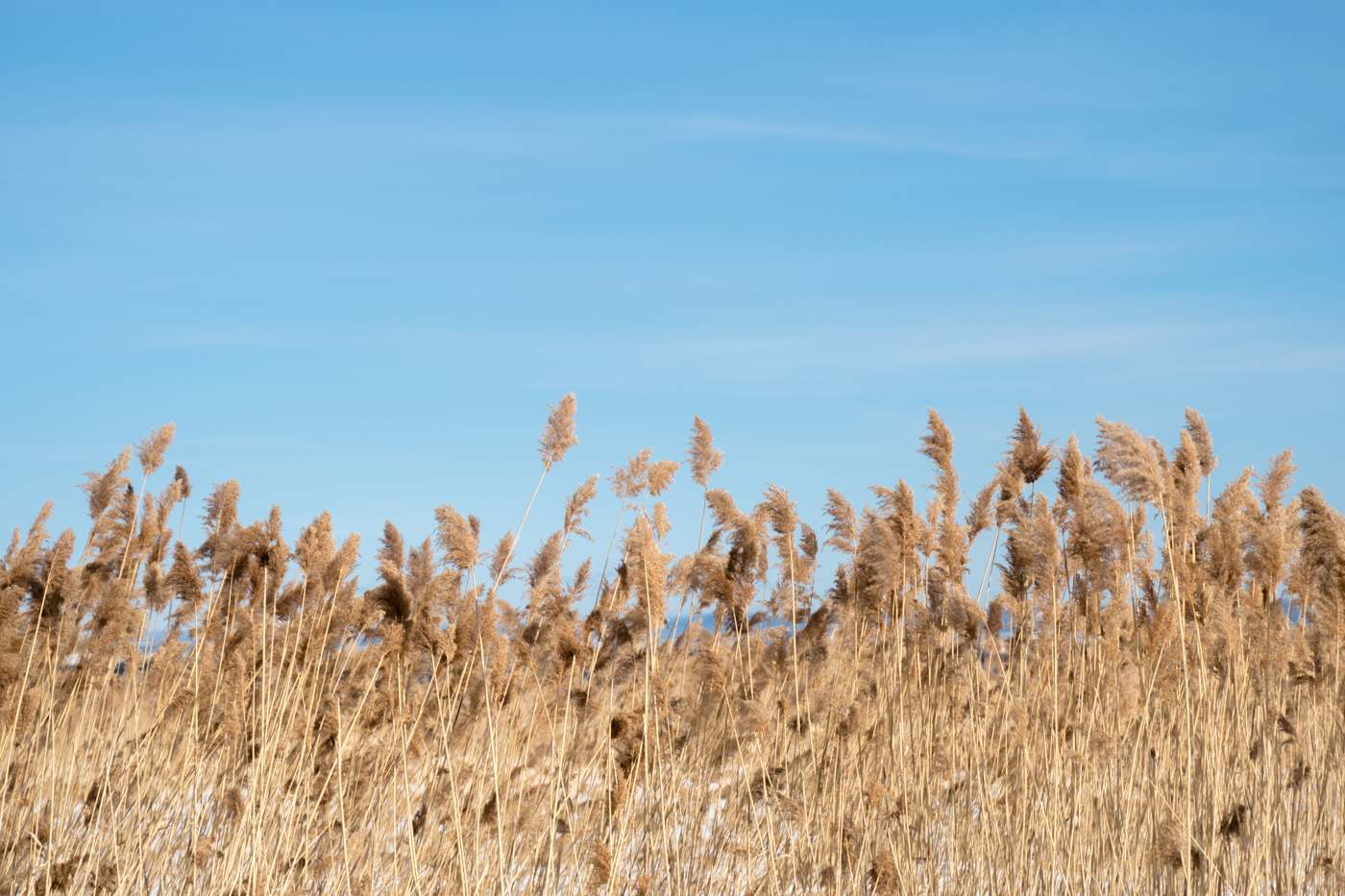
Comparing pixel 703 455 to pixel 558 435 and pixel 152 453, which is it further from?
pixel 152 453

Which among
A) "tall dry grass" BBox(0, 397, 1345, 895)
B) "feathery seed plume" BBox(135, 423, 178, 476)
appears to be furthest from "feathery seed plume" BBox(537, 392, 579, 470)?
"feathery seed plume" BBox(135, 423, 178, 476)

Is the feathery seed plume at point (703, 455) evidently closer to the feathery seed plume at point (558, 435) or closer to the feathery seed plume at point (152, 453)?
the feathery seed plume at point (558, 435)

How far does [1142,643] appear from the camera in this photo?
4.68m

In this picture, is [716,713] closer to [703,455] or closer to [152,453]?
[703,455]

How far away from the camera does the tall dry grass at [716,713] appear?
12.3 feet

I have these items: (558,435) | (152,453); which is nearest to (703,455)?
(558,435)

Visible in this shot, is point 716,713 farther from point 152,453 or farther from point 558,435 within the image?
point 152,453

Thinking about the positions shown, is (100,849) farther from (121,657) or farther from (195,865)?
(121,657)

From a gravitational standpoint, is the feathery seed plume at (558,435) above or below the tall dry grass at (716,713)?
above

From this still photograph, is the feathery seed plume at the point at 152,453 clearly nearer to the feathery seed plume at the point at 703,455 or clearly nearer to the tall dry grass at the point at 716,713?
the tall dry grass at the point at 716,713

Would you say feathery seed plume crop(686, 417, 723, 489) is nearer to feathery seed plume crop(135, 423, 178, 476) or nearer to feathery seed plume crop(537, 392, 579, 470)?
feathery seed plume crop(537, 392, 579, 470)

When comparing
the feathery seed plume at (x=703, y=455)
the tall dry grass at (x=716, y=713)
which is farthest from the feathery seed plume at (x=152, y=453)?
the feathery seed plume at (x=703, y=455)

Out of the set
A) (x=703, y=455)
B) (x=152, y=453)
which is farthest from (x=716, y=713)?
(x=152, y=453)

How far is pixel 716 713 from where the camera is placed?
4414 mm
